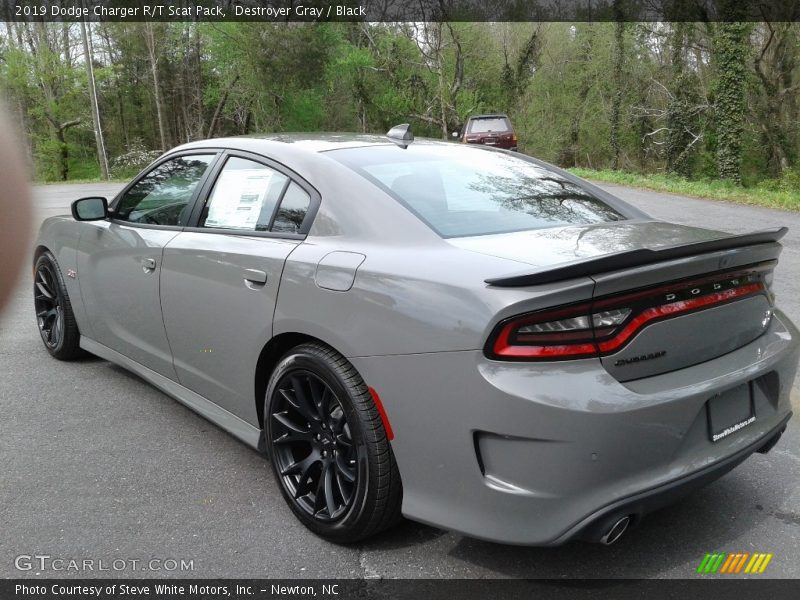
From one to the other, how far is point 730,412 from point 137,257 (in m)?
2.99

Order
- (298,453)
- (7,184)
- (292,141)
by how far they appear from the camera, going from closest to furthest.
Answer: (7,184), (298,453), (292,141)

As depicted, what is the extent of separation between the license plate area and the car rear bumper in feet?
0.12

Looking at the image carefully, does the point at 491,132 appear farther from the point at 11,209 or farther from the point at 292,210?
the point at 11,209

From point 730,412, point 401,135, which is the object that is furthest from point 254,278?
point 730,412

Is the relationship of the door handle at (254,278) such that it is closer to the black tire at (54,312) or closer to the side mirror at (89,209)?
the side mirror at (89,209)

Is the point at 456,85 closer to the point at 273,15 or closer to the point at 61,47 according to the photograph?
the point at 273,15

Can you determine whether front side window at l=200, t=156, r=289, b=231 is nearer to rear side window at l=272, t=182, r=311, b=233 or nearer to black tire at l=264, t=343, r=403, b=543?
rear side window at l=272, t=182, r=311, b=233

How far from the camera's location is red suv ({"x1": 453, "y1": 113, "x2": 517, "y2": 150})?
20.8 m

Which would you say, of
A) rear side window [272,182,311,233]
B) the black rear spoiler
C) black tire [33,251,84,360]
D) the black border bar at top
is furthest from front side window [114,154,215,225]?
the black border bar at top

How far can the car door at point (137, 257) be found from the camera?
366cm

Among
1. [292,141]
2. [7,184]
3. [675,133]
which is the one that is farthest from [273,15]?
[7,184]

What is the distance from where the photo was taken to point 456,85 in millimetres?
41531

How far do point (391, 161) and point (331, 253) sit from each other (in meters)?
0.73

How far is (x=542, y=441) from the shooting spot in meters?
2.07
